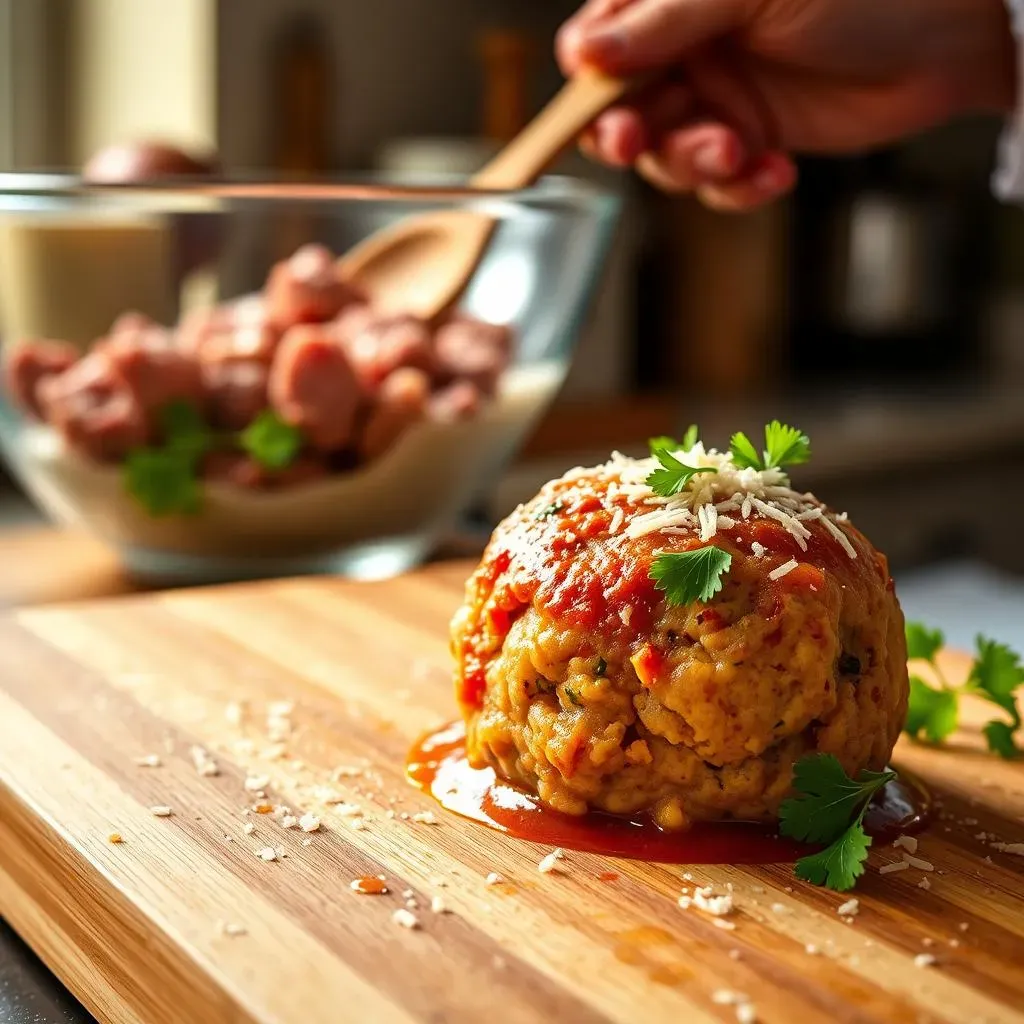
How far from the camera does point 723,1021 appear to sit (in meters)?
0.81

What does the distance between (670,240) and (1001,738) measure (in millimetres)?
3073

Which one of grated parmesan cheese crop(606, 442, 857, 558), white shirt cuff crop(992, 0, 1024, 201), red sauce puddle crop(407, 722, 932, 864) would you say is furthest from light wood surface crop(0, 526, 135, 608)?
white shirt cuff crop(992, 0, 1024, 201)

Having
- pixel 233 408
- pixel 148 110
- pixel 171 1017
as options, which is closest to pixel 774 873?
pixel 171 1017

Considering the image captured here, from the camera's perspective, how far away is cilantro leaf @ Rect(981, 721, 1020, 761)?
1280mm

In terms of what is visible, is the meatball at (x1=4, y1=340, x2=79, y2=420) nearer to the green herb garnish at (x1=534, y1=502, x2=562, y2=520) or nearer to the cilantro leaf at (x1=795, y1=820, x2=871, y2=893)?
the green herb garnish at (x1=534, y1=502, x2=562, y2=520)

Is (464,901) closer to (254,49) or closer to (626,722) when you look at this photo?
(626,722)

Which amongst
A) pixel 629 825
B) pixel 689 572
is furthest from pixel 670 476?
pixel 629 825

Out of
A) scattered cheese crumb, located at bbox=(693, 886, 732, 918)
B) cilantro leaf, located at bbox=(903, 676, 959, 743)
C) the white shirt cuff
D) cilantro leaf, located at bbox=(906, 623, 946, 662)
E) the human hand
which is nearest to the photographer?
scattered cheese crumb, located at bbox=(693, 886, 732, 918)

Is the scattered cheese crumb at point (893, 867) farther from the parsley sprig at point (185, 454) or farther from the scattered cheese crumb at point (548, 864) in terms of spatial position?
the parsley sprig at point (185, 454)

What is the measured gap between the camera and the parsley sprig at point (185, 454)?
6.00 feet

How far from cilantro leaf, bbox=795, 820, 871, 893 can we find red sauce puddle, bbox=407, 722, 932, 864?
41 mm

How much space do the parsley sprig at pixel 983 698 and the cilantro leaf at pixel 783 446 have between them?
7.9 inches

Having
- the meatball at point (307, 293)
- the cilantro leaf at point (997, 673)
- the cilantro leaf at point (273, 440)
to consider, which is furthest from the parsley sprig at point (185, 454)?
the cilantro leaf at point (997, 673)

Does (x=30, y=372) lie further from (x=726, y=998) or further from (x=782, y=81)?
(x=726, y=998)
